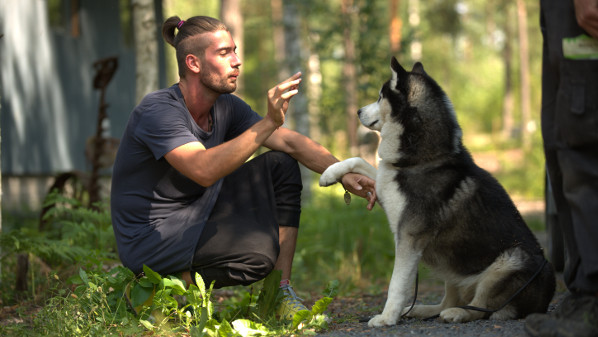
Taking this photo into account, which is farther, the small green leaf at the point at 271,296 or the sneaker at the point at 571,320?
the small green leaf at the point at 271,296

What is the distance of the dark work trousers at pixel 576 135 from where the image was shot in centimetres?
280

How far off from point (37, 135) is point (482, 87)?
31.8 metres

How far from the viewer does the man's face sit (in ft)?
12.7

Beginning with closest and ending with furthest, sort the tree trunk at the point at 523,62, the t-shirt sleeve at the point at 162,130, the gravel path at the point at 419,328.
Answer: the gravel path at the point at 419,328, the t-shirt sleeve at the point at 162,130, the tree trunk at the point at 523,62

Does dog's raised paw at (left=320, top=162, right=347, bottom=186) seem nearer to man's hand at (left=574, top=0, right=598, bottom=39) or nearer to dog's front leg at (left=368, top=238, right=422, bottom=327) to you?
dog's front leg at (left=368, top=238, right=422, bottom=327)

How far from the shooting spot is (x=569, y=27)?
287 centimetres

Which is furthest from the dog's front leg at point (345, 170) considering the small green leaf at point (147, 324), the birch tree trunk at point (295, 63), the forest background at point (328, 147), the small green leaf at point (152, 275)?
the birch tree trunk at point (295, 63)

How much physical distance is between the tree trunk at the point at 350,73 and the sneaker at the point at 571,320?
28.7 feet

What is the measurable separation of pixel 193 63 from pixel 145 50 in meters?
2.88

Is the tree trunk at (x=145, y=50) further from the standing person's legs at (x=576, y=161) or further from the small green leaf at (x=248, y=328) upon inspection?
the standing person's legs at (x=576, y=161)

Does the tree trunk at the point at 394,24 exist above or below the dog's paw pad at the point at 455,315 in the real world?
above

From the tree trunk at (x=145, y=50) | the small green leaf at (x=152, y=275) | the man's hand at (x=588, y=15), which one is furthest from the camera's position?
the tree trunk at (x=145, y=50)

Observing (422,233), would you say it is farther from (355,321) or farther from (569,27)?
(569,27)

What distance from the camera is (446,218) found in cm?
347
